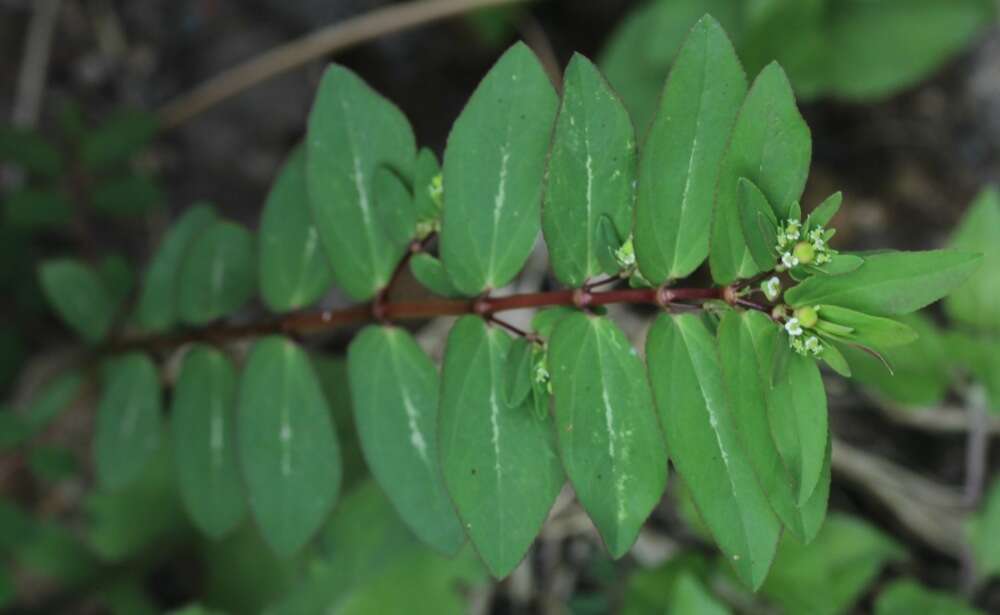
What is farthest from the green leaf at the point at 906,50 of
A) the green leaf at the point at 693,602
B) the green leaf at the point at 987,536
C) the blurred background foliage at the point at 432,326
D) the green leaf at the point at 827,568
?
the green leaf at the point at 693,602

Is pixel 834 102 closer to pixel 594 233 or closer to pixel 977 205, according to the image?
pixel 977 205

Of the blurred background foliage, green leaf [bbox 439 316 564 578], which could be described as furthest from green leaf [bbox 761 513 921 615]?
green leaf [bbox 439 316 564 578]

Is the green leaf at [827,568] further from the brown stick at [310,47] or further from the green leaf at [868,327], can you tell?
the brown stick at [310,47]

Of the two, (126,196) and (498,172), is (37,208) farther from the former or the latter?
(498,172)

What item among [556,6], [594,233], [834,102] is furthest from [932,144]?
[594,233]

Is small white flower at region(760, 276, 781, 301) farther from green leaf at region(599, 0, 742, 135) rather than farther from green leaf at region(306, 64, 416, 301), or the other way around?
green leaf at region(599, 0, 742, 135)

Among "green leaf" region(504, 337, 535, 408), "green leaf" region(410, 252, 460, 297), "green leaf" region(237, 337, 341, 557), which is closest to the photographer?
"green leaf" region(504, 337, 535, 408)

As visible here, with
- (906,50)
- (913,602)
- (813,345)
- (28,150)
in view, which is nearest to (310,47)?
(28,150)
